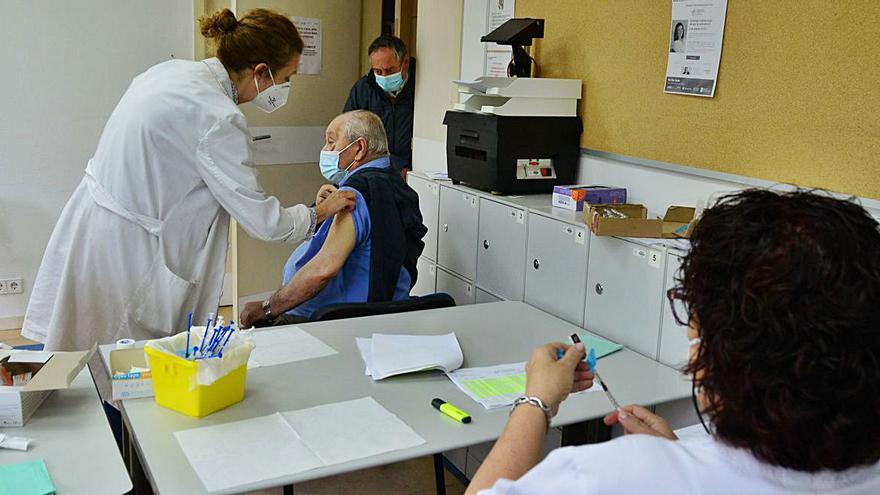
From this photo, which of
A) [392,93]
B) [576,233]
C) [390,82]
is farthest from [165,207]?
[392,93]

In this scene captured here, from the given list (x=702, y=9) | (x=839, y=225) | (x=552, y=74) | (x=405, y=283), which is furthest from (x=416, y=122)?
(x=839, y=225)

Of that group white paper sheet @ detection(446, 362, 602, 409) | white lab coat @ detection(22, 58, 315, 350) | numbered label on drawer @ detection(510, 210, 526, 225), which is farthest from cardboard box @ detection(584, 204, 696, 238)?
white lab coat @ detection(22, 58, 315, 350)

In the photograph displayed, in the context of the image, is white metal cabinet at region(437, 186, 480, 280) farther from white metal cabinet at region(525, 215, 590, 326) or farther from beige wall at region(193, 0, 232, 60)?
beige wall at region(193, 0, 232, 60)

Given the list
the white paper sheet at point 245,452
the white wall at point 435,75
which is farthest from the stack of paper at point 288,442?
the white wall at point 435,75

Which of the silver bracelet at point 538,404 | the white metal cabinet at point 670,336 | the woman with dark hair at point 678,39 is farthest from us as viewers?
the woman with dark hair at point 678,39

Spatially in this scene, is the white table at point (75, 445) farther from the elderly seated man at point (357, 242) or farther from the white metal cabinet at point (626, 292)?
the white metal cabinet at point (626, 292)

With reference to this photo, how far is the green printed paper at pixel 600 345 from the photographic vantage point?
2.24 m

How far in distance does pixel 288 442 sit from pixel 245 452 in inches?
3.5

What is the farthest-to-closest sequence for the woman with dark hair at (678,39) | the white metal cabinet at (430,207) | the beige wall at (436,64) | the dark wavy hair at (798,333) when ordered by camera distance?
the beige wall at (436,64) < the white metal cabinet at (430,207) < the woman with dark hair at (678,39) < the dark wavy hair at (798,333)

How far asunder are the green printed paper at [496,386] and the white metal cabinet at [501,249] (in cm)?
77

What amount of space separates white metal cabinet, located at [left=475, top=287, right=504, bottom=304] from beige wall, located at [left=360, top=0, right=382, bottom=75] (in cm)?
242

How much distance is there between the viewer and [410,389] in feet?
6.29

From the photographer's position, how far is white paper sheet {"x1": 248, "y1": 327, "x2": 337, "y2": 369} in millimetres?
2072

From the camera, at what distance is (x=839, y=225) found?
0.90 metres
